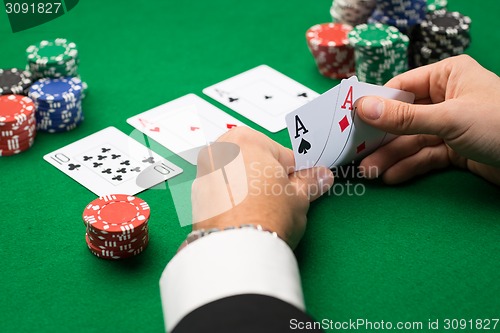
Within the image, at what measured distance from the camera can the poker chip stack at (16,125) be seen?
2.83 meters

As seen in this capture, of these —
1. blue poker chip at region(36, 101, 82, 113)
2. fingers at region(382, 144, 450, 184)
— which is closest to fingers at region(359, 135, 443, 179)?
fingers at region(382, 144, 450, 184)

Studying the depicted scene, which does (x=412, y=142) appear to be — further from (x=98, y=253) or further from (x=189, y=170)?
(x=98, y=253)

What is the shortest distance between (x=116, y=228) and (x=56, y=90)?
3.09 ft

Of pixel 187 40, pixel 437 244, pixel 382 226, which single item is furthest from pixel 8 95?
pixel 437 244

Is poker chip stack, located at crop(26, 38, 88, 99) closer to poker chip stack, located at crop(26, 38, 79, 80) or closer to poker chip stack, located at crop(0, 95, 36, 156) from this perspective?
poker chip stack, located at crop(26, 38, 79, 80)

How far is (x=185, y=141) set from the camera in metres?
2.96

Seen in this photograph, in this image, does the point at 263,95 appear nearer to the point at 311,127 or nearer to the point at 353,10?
the point at 353,10

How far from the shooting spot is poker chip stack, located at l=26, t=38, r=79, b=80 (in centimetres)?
313

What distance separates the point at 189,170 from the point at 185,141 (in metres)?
0.25

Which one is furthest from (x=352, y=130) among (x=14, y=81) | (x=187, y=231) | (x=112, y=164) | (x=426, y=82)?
(x=14, y=81)

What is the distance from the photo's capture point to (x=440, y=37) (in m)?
3.40

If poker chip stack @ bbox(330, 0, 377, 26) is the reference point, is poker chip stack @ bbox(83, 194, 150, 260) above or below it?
below

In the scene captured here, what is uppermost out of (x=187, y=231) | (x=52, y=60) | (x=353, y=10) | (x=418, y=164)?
(x=353, y=10)

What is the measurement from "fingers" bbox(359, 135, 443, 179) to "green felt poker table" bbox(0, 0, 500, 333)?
2.0 inches
